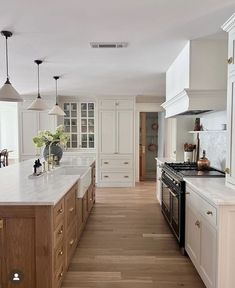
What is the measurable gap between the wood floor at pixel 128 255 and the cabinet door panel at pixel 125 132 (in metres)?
2.33

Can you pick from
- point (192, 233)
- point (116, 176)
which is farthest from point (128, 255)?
point (116, 176)

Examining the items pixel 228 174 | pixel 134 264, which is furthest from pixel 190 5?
pixel 134 264

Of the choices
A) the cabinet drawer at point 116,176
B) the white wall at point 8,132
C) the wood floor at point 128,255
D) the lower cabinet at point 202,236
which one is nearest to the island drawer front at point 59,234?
the wood floor at point 128,255

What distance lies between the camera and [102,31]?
9.08ft

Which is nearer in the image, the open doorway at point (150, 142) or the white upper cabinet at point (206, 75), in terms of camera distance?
the white upper cabinet at point (206, 75)

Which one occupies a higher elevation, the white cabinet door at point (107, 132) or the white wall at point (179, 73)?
the white wall at point (179, 73)

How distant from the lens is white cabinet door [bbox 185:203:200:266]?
2.57 metres

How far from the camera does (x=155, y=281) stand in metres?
2.56

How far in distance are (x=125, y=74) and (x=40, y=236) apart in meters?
3.49

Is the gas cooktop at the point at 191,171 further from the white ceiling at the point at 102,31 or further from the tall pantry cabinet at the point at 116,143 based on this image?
the tall pantry cabinet at the point at 116,143

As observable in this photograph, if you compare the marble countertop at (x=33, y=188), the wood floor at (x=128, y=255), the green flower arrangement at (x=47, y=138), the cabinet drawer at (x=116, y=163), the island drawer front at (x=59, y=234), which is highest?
the green flower arrangement at (x=47, y=138)

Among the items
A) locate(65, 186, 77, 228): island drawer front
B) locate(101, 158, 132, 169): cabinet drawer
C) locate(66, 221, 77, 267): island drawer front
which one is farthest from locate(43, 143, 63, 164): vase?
locate(101, 158, 132, 169): cabinet drawer

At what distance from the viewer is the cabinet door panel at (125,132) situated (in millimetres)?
7035

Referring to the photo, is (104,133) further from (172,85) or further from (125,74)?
(172,85)
